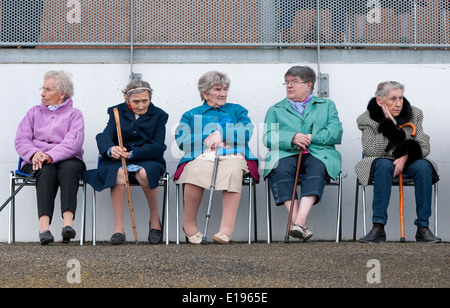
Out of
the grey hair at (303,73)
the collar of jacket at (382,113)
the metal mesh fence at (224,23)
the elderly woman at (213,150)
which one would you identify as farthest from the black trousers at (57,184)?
the collar of jacket at (382,113)

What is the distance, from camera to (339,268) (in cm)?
496

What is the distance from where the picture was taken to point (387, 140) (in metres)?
6.74

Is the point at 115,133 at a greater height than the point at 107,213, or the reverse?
the point at 115,133

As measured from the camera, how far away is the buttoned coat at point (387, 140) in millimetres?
6668

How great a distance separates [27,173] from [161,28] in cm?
184

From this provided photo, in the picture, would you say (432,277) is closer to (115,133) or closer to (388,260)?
(388,260)

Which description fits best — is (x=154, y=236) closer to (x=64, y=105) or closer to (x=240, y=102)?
(x=64, y=105)

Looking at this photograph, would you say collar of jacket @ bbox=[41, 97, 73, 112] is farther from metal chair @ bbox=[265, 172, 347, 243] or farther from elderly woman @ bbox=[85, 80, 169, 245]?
metal chair @ bbox=[265, 172, 347, 243]

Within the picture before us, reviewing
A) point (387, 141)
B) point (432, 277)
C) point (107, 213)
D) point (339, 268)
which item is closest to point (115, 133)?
point (107, 213)

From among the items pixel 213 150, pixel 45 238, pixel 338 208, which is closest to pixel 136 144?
pixel 213 150

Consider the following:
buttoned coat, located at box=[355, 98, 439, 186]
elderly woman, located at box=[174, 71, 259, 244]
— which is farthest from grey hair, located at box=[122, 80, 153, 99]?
buttoned coat, located at box=[355, 98, 439, 186]

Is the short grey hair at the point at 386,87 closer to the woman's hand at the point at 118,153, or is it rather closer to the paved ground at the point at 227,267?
the paved ground at the point at 227,267

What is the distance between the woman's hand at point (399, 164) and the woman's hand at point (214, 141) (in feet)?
4.41
